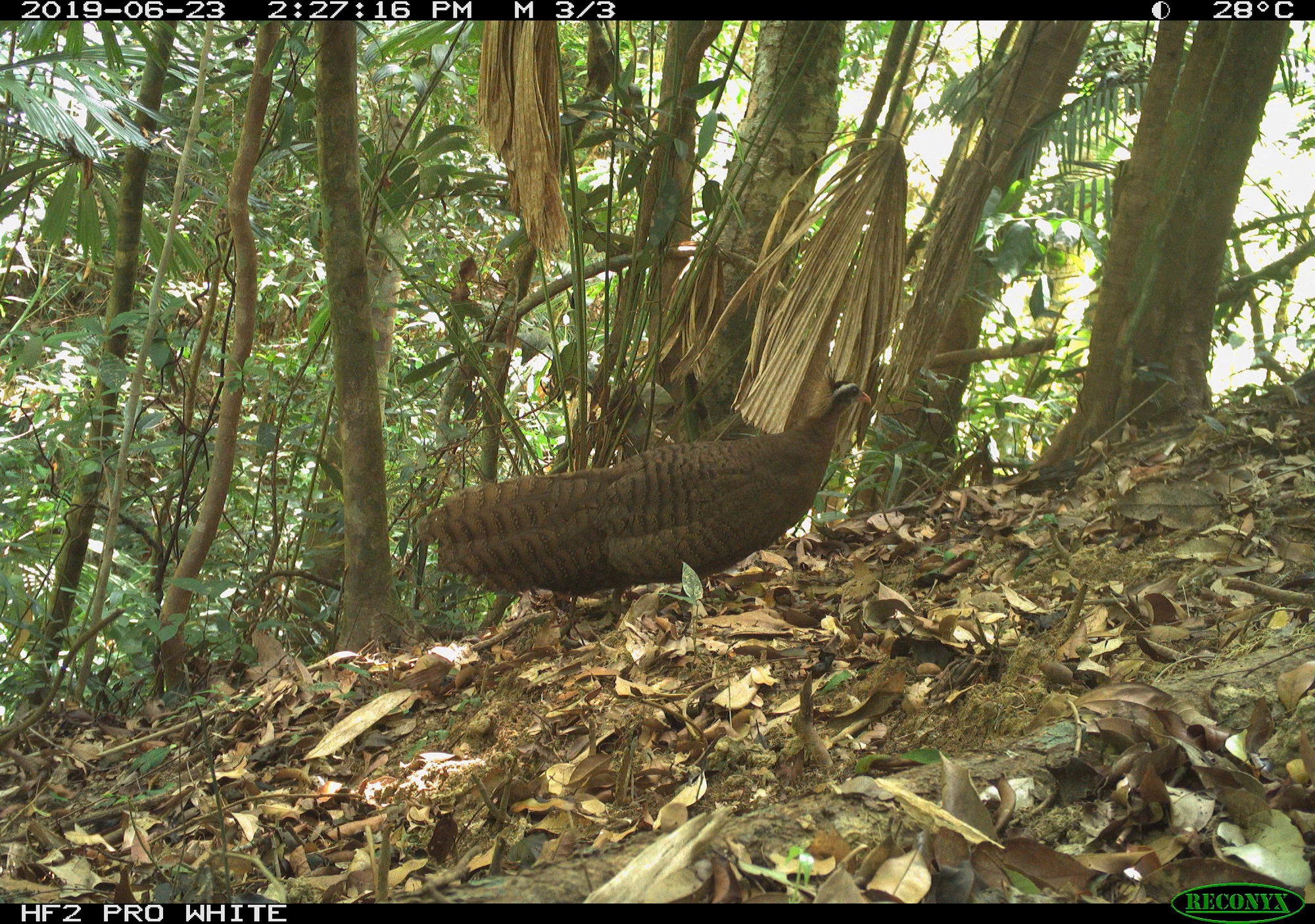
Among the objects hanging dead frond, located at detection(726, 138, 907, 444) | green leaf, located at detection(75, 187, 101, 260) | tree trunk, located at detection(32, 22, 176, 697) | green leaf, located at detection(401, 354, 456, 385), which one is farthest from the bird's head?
green leaf, located at detection(75, 187, 101, 260)

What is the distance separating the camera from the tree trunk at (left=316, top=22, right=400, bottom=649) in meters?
2.92

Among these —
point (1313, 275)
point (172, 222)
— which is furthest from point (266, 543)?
A: point (1313, 275)

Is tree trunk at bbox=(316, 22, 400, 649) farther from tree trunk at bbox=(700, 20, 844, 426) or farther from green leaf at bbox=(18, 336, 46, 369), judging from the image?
tree trunk at bbox=(700, 20, 844, 426)

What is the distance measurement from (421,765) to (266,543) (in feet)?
8.79

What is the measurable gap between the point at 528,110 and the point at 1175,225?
2.82 metres

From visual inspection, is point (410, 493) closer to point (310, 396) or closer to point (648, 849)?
point (310, 396)

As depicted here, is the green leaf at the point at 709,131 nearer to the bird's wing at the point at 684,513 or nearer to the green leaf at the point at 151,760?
the bird's wing at the point at 684,513

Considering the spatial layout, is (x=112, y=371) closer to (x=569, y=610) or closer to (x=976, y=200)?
(x=569, y=610)

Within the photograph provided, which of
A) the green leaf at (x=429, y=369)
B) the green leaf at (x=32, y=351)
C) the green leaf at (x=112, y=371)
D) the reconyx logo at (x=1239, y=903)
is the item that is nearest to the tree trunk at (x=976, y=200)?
the green leaf at (x=429, y=369)

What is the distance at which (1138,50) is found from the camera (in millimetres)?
5625

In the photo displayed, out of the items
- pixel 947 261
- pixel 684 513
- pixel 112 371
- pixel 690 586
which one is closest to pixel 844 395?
pixel 947 261

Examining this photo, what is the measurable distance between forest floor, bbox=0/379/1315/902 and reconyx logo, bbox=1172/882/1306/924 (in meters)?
0.02

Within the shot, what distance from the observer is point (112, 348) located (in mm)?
3561

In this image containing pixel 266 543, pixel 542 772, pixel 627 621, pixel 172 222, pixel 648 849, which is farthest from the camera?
pixel 266 543
